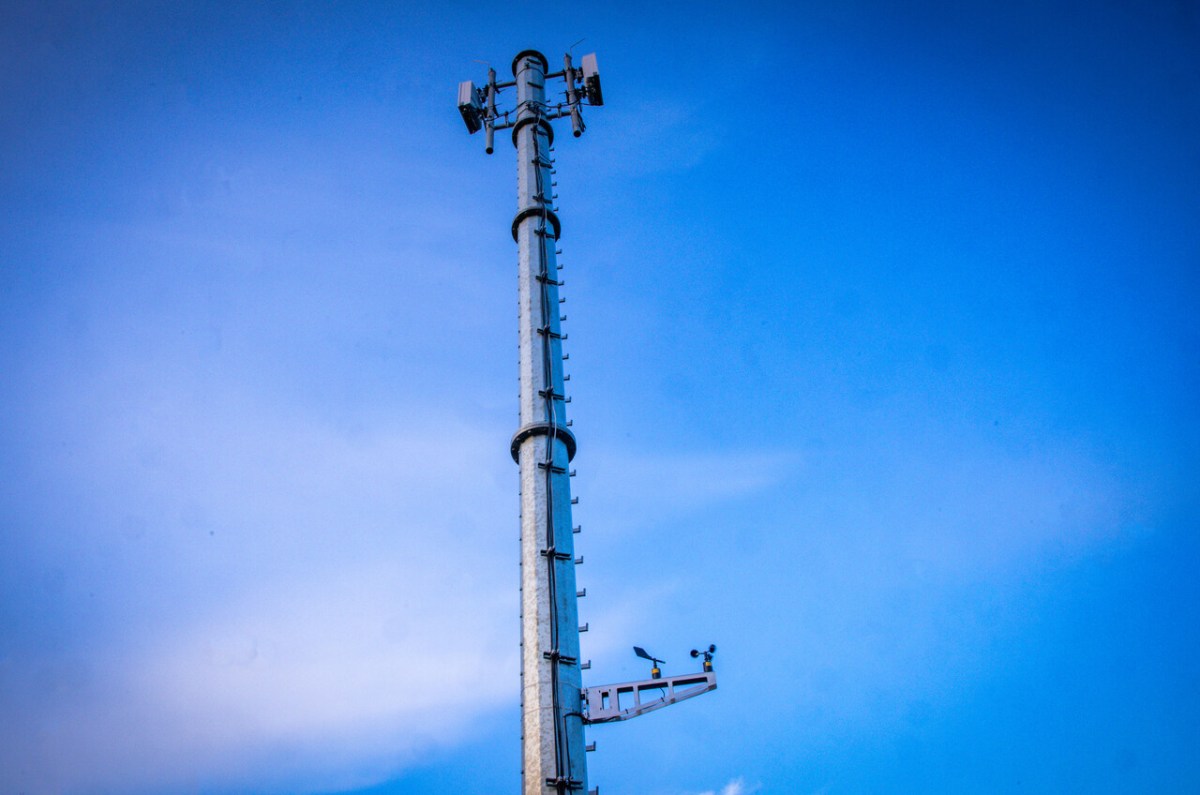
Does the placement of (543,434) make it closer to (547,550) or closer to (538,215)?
(547,550)

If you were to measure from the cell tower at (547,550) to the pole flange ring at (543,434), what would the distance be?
0.02 metres

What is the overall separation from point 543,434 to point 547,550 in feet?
7.71

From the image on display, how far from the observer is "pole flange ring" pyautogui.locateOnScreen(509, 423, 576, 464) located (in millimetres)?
13633

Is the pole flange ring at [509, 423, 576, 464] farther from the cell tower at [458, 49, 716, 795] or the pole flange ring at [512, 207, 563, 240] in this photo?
the pole flange ring at [512, 207, 563, 240]

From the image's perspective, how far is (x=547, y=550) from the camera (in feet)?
40.5

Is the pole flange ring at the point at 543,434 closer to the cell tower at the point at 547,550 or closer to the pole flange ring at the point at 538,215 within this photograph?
the cell tower at the point at 547,550

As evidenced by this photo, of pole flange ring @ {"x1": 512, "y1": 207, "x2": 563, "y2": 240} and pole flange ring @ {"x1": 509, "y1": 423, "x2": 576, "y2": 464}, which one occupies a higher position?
pole flange ring @ {"x1": 512, "y1": 207, "x2": 563, "y2": 240}

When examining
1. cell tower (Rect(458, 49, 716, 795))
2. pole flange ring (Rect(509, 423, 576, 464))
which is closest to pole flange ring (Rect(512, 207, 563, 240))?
cell tower (Rect(458, 49, 716, 795))

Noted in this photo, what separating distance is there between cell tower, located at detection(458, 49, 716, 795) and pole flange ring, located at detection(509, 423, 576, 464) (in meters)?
0.02

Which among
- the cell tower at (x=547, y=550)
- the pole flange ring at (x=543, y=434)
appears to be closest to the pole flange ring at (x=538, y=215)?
the cell tower at (x=547, y=550)

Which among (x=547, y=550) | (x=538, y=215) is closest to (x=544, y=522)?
(x=547, y=550)

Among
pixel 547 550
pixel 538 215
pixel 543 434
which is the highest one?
pixel 538 215

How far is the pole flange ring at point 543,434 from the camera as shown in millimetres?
13633

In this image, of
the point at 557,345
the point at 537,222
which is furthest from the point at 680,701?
the point at 537,222
